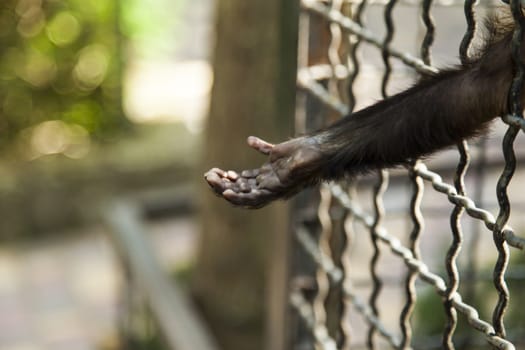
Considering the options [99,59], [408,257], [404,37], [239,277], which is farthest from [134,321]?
[404,37]

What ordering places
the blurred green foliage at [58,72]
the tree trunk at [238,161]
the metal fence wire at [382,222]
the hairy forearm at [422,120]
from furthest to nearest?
the blurred green foliage at [58,72]
the tree trunk at [238,161]
the hairy forearm at [422,120]
the metal fence wire at [382,222]

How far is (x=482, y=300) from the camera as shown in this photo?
3990 millimetres

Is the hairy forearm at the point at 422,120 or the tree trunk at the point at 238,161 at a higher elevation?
the hairy forearm at the point at 422,120

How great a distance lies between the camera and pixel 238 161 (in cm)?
384

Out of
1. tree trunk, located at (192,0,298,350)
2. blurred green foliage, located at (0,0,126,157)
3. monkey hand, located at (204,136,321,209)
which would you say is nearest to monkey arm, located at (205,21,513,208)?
→ monkey hand, located at (204,136,321,209)

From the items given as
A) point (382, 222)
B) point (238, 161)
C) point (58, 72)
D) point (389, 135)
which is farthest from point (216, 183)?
point (58, 72)

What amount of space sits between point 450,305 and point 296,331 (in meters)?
1.10

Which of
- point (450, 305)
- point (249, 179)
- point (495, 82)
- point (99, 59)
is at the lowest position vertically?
point (99, 59)

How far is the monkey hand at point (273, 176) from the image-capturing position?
6.27 ft

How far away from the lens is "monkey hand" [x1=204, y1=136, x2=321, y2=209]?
6.27 ft

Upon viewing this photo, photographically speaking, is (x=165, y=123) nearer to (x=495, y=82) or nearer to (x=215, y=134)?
(x=215, y=134)

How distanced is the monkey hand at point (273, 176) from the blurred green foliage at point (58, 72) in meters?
4.86

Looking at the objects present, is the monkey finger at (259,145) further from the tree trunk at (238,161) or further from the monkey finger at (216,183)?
the tree trunk at (238,161)

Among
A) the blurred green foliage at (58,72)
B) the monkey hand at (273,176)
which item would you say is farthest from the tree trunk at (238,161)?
the blurred green foliage at (58,72)
